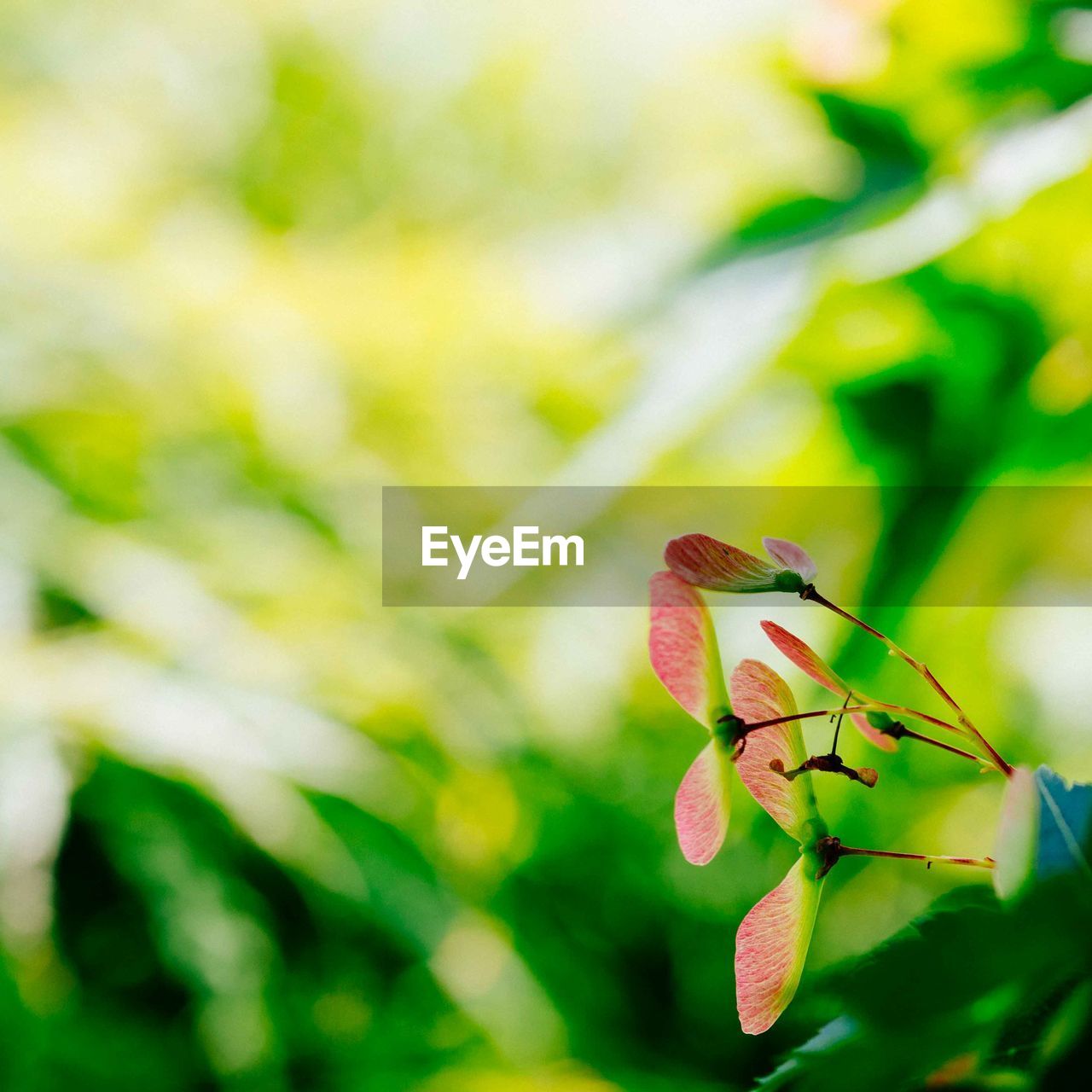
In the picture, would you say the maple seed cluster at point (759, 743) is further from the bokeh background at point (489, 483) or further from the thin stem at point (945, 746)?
the bokeh background at point (489, 483)

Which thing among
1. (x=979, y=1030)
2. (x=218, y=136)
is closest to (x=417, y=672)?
(x=979, y=1030)

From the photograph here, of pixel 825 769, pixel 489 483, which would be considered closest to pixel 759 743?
pixel 825 769

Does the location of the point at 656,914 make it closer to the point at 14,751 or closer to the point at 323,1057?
the point at 323,1057

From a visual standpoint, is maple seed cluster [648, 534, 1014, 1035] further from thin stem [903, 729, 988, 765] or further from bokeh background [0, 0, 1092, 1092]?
bokeh background [0, 0, 1092, 1092]

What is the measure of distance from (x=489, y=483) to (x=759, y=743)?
2.03ft

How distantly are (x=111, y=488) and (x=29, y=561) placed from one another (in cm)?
9

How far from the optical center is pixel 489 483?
2.36 feet

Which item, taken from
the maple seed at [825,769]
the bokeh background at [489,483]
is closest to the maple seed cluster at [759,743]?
the maple seed at [825,769]

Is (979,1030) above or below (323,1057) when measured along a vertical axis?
above

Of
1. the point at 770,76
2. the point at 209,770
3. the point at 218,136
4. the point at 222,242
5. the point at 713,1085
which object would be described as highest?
the point at 218,136

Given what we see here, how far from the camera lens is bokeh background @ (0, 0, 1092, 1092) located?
31cm

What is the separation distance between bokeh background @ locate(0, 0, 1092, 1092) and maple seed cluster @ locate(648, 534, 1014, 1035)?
124 millimetres

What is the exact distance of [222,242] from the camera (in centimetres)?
85

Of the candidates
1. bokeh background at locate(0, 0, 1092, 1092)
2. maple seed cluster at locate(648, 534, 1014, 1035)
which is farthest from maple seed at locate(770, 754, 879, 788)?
bokeh background at locate(0, 0, 1092, 1092)
